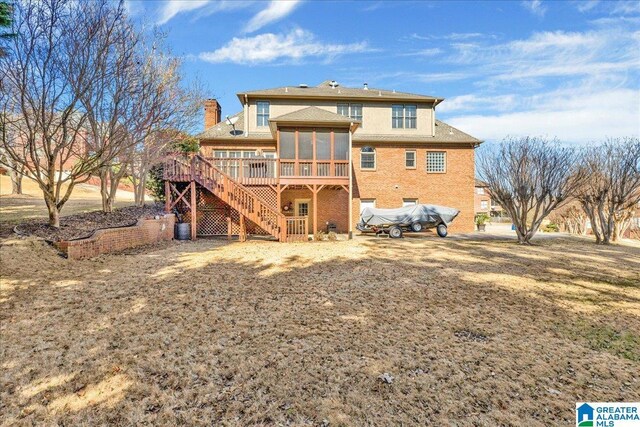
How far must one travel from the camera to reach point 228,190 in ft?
48.1

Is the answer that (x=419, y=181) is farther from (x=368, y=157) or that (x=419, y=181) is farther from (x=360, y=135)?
(x=360, y=135)

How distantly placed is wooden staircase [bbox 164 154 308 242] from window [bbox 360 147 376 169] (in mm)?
7634

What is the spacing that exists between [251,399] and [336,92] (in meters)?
20.5

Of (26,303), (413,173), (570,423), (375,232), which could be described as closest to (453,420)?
(570,423)

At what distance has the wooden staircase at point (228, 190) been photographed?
Result: 14.5 meters

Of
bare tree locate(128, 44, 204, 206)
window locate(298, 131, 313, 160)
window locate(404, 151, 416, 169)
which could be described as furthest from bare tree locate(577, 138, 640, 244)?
bare tree locate(128, 44, 204, 206)

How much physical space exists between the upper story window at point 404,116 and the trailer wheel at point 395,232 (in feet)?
25.2

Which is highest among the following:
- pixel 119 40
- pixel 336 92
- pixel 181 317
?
pixel 336 92

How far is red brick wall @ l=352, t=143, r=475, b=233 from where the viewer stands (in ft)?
66.5

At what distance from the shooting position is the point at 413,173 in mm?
20516

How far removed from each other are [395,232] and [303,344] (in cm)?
1303

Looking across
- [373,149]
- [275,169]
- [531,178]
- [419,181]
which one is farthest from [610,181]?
[275,169]

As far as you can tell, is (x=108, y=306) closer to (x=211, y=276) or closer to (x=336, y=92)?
(x=211, y=276)

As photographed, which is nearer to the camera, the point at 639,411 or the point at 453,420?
the point at 453,420
